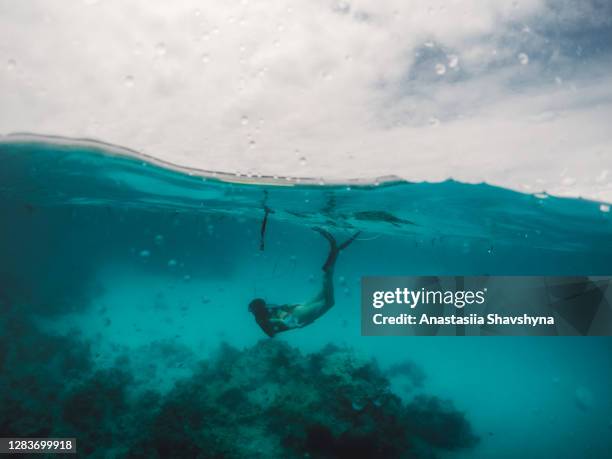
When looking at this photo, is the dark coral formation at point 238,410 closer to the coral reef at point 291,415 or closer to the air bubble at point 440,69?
the coral reef at point 291,415

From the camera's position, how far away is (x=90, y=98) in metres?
7.42

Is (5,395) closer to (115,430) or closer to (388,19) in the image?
(115,430)

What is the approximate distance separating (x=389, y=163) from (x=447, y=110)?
2.09m

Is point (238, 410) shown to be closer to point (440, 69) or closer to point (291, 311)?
point (291, 311)

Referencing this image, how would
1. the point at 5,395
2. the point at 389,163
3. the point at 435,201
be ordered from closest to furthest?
the point at 389,163 → the point at 435,201 → the point at 5,395

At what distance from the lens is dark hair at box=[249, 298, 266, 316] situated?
36.8 feet

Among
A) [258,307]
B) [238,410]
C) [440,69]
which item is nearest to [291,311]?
[258,307]

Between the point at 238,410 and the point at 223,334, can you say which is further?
the point at 223,334

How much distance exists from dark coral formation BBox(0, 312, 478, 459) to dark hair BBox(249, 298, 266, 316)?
5414 mm

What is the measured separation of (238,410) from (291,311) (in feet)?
18.5

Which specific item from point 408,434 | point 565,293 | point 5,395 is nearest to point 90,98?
point 5,395

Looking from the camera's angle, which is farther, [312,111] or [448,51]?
[312,111]

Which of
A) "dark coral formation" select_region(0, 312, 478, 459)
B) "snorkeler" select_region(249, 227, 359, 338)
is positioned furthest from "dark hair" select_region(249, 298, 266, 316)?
"dark coral formation" select_region(0, 312, 478, 459)

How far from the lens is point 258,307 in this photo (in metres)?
11.3
